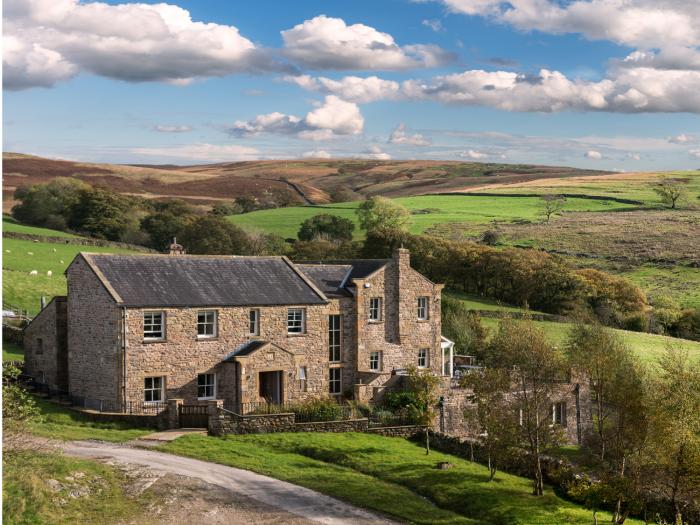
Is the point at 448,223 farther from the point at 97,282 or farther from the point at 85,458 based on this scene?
the point at 85,458

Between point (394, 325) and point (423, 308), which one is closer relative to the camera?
point (394, 325)

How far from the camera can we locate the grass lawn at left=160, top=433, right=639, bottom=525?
3400 centimetres

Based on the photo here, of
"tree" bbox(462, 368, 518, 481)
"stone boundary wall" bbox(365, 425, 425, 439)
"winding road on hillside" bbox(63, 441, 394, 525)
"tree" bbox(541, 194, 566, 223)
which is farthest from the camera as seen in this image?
"tree" bbox(541, 194, 566, 223)

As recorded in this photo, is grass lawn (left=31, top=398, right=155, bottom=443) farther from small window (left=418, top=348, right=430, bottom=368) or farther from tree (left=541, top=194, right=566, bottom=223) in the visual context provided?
tree (left=541, top=194, right=566, bottom=223)

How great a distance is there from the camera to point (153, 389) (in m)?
46.1

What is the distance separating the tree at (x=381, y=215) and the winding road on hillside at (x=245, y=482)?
9420 cm

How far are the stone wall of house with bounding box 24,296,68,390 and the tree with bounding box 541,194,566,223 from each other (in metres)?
105

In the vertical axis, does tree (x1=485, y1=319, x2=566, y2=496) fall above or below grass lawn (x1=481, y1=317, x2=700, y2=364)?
above

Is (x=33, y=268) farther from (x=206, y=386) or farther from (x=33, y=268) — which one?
(x=206, y=386)

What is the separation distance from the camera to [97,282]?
46.4 m

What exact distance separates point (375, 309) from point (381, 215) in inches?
3060

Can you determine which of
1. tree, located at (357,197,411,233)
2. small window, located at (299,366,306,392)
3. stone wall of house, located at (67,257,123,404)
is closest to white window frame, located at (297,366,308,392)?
small window, located at (299,366,306,392)

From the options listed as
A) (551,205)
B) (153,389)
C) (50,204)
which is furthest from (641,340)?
(50,204)

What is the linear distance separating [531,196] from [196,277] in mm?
128947
